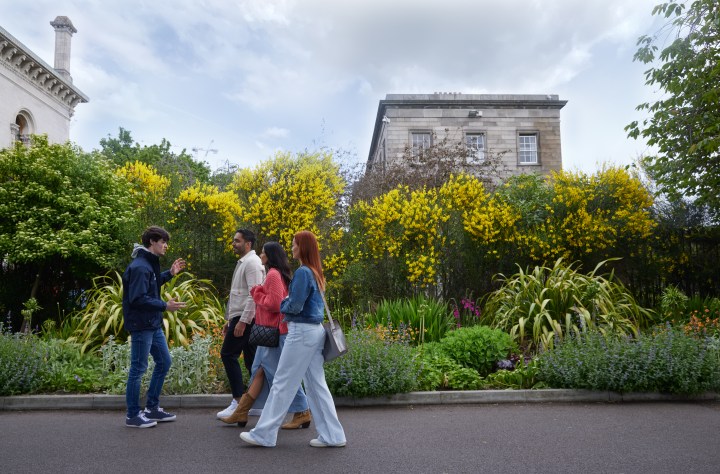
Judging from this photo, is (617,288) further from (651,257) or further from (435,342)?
(435,342)

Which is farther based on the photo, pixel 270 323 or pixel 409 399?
pixel 409 399

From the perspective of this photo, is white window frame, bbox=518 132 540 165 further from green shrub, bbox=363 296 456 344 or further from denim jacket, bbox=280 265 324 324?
denim jacket, bbox=280 265 324 324

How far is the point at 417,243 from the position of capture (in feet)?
36.3

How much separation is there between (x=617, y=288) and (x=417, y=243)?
12.2 ft

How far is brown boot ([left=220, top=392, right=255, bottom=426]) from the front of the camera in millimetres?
5699

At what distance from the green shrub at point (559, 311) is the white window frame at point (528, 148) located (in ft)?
77.1

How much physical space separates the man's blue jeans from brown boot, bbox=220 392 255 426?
0.80m

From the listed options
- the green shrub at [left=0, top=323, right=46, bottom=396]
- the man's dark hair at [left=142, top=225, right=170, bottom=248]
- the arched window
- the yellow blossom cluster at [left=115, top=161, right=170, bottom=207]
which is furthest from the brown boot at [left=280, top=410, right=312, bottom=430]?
the arched window

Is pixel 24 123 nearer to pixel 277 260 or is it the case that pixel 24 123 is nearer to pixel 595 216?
pixel 595 216

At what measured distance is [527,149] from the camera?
3331 centimetres

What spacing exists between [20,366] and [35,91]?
82.5 feet

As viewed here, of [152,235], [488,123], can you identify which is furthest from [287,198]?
[488,123]

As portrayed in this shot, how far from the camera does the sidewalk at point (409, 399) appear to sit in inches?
275

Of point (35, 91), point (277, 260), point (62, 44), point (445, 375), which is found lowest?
point (445, 375)
